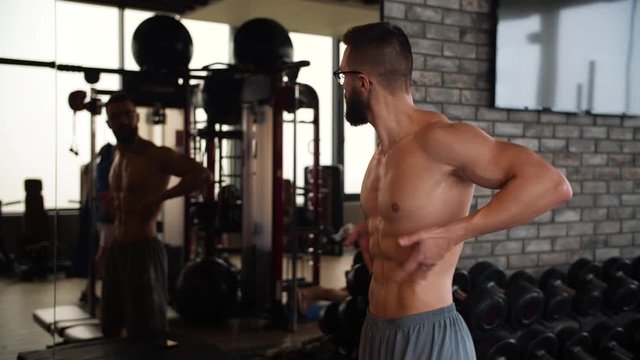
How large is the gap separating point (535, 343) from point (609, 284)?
2.51 feet

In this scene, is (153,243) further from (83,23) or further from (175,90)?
(83,23)

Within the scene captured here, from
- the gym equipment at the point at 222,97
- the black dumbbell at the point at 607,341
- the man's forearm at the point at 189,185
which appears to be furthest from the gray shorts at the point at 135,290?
the black dumbbell at the point at 607,341

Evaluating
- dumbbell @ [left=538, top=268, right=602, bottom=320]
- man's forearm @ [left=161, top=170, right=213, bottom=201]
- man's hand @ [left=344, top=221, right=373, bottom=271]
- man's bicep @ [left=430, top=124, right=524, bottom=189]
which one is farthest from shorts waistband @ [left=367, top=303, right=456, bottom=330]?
dumbbell @ [left=538, top=268, right=602, bottom=320]

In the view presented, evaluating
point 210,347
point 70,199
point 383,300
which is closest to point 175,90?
point 70,199

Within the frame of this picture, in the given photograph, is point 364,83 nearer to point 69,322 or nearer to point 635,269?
point 69,322

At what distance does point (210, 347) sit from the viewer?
283cm

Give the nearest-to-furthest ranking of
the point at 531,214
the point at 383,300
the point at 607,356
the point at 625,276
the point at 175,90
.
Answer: the point at 531,214 → the point at 383,300 → the point at 175,90 → the point at 607,356 → the point at 625,276

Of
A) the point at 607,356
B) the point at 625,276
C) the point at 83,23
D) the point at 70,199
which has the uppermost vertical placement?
the point at 83,23

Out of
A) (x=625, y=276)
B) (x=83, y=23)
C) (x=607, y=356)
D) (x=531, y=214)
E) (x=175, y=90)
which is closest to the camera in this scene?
(x=531, y=214)

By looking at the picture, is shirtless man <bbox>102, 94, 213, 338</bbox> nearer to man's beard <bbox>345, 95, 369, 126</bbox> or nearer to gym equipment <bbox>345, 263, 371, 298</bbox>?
gym equipment <bbox>345, 263, 371, 298</bbox>

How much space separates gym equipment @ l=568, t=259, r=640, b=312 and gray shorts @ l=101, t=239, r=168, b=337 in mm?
2059

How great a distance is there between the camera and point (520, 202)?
4.48 feet

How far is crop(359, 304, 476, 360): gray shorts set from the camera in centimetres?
157

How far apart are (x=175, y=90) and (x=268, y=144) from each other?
0.46m
